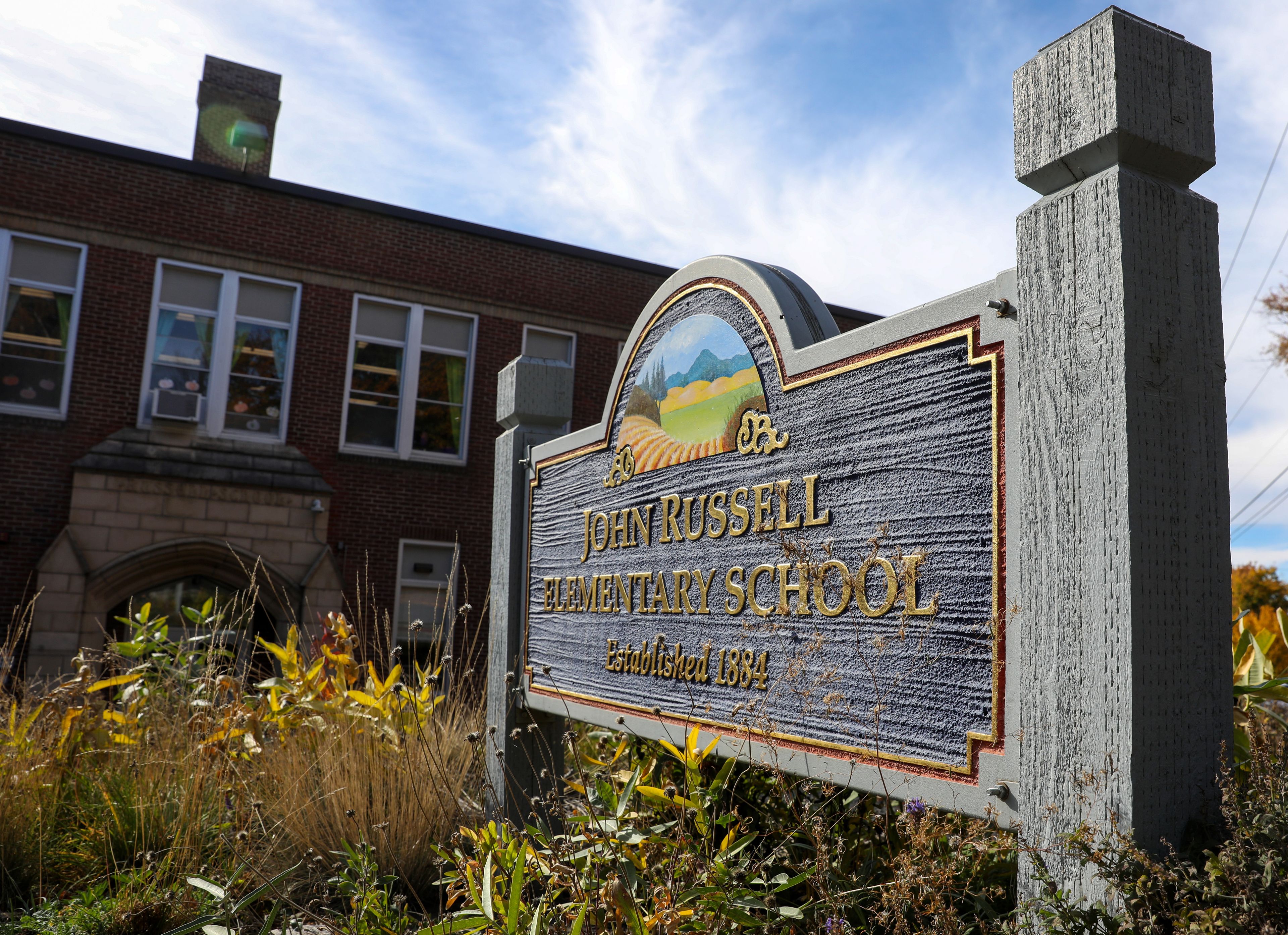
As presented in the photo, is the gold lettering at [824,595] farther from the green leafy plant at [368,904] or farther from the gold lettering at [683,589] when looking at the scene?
the green leafy plant at [368,904]

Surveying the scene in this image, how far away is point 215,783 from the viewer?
176 inches

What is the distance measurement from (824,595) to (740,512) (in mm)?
477

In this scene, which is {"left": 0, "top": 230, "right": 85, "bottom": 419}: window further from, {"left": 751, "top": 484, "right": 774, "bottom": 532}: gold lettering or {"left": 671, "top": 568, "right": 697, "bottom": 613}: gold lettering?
{"left": 751, "top": 484, "right": 774, "bottom": 532}: gold lettering

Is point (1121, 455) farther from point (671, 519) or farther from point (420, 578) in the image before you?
point (420, 578)

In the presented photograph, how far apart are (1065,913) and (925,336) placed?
130 cm

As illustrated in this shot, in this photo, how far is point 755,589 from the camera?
9.37 ft

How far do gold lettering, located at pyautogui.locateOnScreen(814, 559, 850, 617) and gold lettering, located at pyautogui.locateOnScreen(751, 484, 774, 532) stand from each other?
11.5 inches

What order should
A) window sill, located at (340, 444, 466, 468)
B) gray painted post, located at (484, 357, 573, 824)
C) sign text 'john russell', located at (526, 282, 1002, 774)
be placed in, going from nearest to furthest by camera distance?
sign text 'john russell', located at (526, 282, 1002, 774)
gray painted post, located at (484, 357, 573, 824)
window sill, located at (340, 444, 466, 468)

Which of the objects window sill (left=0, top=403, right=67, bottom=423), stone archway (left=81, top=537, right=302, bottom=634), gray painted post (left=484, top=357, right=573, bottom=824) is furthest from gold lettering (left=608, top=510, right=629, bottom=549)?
window sill (left=0, top=403, right=67, bottom=423)

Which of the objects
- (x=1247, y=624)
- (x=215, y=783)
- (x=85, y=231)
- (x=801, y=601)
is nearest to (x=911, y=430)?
(x=801, y=601)

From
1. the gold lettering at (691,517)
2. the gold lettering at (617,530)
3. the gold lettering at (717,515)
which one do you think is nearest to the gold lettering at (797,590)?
the gold lettering at (717,515)

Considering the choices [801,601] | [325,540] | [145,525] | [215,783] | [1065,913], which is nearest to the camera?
[1065,913]

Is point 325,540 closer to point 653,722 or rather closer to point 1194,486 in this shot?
point 653,722

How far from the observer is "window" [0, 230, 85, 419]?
11844 mm
